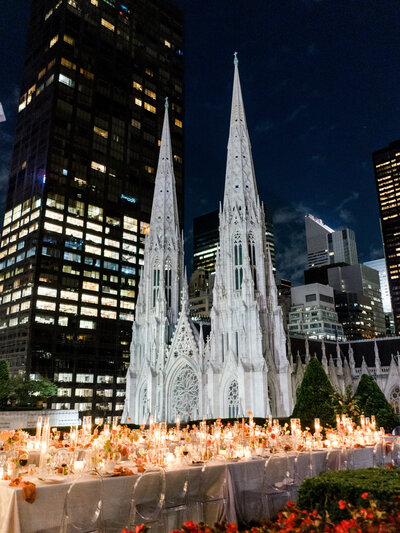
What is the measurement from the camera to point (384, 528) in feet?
19.1

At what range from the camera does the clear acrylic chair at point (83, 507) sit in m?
7.62

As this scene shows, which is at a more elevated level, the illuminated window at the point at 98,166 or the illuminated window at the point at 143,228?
the illuminated window at the point at 98,166

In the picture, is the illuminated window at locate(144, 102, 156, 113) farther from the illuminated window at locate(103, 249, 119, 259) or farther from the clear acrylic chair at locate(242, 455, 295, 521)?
the clear acrylic chair at locate(242, 455, 295, 521)

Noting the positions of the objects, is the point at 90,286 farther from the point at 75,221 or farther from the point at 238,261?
the point at 238,261

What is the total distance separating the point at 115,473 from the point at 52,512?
157cm

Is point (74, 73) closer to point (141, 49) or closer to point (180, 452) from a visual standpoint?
point (141, 49)

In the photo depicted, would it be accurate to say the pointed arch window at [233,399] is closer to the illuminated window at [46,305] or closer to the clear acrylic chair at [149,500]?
the clear acrylic chair at [149,500]

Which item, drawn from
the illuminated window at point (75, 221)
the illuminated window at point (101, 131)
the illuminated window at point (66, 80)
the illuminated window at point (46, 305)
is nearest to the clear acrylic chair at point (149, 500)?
the illuminated window at point (46, 305)

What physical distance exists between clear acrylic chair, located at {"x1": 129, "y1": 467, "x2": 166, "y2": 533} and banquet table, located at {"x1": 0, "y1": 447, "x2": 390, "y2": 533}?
163 mm

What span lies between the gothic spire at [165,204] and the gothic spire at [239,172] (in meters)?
9.87

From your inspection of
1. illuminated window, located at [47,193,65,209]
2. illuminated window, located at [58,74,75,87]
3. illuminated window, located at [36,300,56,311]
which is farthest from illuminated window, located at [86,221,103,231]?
illuminated window, located at [58,74,75,87]

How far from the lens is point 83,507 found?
7.89 meters

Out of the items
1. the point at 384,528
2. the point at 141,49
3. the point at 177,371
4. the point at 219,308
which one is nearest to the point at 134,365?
the point at 177,371

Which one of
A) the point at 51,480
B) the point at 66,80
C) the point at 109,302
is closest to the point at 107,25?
the point at 66,80
